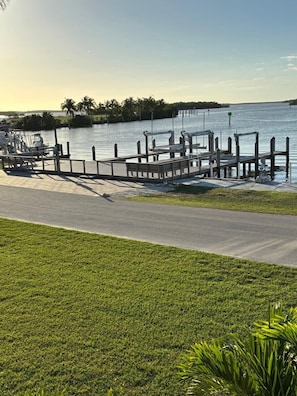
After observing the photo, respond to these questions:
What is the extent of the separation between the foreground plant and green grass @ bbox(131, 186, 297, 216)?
10.1 metres

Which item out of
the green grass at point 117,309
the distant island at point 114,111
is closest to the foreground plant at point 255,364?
the green grass at point 117,309

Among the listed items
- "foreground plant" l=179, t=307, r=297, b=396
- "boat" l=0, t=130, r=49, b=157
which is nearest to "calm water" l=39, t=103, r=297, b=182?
"boat" l=0, t=130, r=49, b=157

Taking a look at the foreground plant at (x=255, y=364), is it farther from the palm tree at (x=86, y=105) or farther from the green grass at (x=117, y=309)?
the palm tree at (x=86, y=105)

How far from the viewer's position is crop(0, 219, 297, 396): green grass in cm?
457

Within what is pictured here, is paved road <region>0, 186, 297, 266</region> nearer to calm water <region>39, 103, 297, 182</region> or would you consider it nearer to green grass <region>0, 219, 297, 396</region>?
green grass <region>0, 219, 297, 396</region>

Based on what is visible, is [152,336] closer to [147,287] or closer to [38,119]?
[147,287]

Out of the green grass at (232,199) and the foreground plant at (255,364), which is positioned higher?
the foreground plant at (255,364)

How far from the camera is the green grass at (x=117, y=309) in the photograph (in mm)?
4566

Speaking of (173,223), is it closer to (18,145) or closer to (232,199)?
(232,199)

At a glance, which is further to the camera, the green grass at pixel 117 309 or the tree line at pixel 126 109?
the tree line at pixel 126 109

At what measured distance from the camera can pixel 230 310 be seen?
5891 millimetres

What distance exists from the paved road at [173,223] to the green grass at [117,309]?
0.85 meters

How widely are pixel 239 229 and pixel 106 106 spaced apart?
443 feet

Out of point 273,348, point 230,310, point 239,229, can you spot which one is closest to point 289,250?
point 239,229
